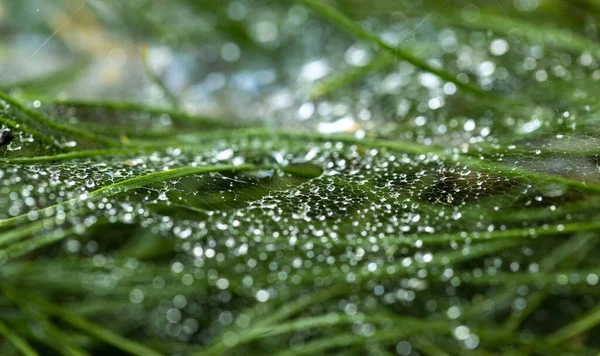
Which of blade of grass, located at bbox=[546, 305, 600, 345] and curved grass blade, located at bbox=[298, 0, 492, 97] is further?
blade of grass, located at bbox=[546, 305, 600, 345]

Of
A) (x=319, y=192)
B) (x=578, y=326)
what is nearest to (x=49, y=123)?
(x=319, y=192)

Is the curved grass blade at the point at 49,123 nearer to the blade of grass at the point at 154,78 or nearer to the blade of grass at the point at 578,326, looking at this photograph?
the blade of grass at the point at 154,78

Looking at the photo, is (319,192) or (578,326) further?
(578,326)

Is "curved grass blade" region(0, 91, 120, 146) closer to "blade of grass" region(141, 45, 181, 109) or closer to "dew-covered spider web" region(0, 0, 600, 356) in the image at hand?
"dew-covered spider web" region(0, 0, 600, 356)

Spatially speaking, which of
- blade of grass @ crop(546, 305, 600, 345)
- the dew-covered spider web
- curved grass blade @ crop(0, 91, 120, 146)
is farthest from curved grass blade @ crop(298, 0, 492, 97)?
blade of grass @ crop(546, 305, 600, 345)

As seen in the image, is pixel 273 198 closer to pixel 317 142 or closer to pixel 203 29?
pixel 317 142

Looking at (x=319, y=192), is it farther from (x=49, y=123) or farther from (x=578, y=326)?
(x=578, y=326)

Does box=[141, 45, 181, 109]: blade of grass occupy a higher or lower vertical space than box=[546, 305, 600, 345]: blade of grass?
higher

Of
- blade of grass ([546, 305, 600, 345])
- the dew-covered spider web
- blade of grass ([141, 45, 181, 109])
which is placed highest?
blade of grass ([141, 45, 181, 109])

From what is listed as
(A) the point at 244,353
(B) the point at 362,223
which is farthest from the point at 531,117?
(A) the point at 244,353
